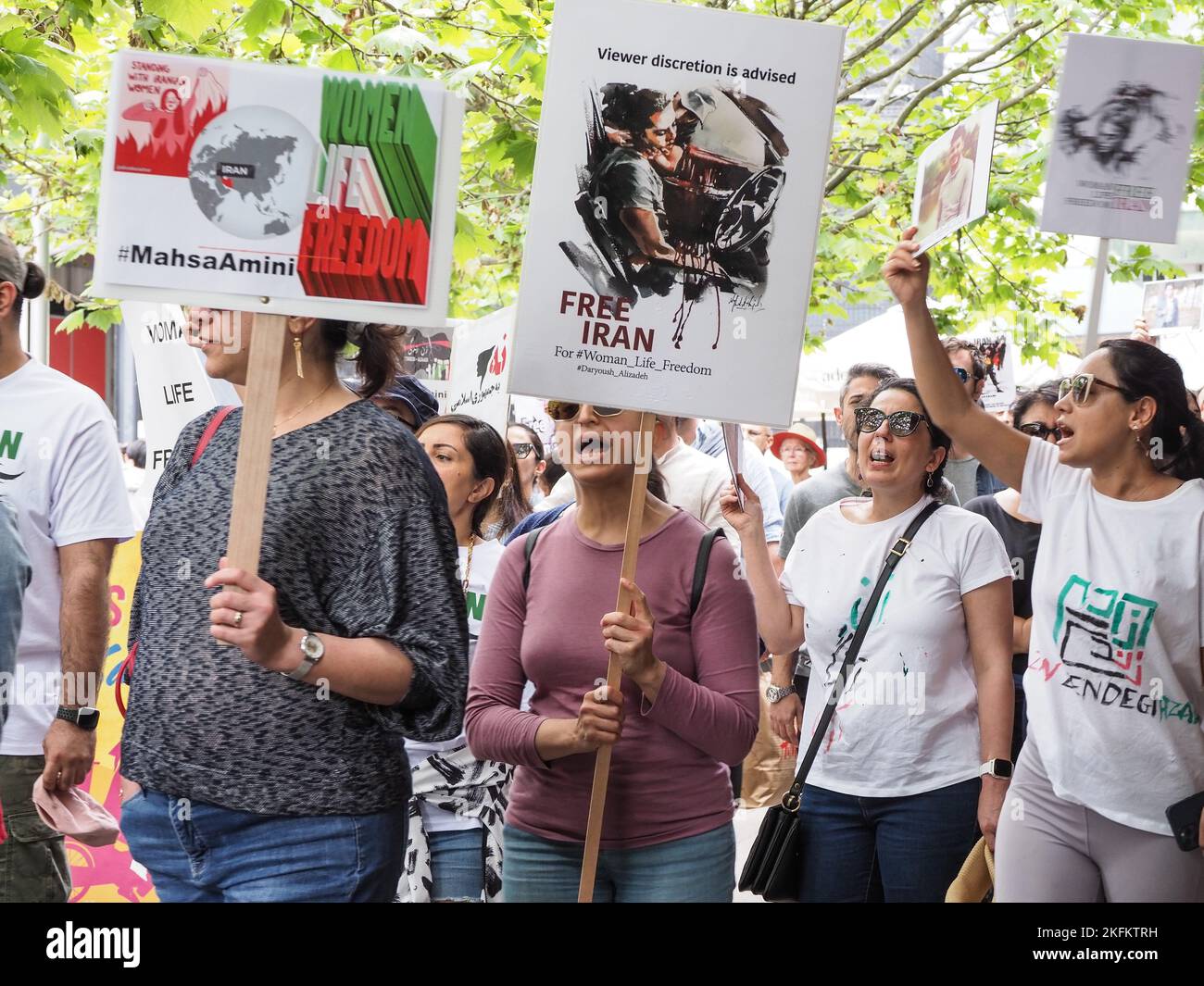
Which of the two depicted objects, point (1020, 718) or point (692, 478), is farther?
point (692, 478)

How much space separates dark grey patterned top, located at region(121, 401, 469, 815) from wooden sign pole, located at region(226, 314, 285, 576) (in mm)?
88

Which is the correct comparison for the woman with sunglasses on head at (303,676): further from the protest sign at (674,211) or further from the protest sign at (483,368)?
the protest sign at (483,368)

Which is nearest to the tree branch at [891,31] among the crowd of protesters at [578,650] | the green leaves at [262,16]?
the green leaves at [262,16]

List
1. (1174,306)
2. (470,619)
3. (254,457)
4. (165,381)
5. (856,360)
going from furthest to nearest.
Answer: (856,360), (1174,306), (165,381), (470,619), (254,457)

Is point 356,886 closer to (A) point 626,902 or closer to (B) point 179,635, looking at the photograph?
(B) point 179,635

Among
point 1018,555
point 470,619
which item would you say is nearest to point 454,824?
point 470,619

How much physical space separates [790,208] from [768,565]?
1.38 meters

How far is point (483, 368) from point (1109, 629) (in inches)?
106

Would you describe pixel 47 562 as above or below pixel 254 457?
below

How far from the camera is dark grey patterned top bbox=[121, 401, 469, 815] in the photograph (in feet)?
8.53

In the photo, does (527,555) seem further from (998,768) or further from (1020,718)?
(1020,718)

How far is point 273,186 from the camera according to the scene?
272cm

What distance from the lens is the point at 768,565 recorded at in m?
4.31

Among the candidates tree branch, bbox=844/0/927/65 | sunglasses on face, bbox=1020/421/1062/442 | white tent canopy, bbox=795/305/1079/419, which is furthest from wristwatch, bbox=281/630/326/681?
white tent canopy, bbox=795/305/1079/419
